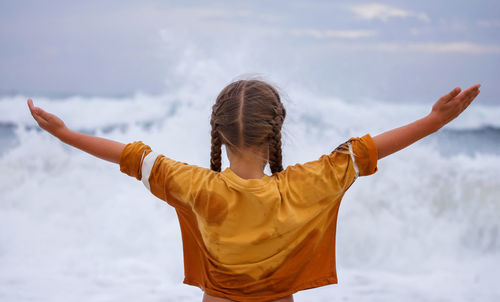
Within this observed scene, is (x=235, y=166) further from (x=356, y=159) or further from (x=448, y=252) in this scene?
(x=448, y=252)

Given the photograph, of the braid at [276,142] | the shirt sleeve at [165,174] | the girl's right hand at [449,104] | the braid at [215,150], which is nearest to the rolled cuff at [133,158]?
the shirt sleeve at [165,174]

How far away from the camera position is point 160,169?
1186mm

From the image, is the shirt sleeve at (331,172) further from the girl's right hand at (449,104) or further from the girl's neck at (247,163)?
the girl's right hand at (449,104)

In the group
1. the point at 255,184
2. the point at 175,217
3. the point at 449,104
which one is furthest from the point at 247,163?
the point at 175,217

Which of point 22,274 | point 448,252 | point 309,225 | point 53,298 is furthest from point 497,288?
point 22,274

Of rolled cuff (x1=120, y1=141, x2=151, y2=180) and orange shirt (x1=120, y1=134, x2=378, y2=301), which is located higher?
rolled cuff (x1=120, y1=141, x2=151, y2=180)

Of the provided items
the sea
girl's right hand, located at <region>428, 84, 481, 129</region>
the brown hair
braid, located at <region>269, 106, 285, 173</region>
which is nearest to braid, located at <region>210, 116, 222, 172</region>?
A: the brown hair

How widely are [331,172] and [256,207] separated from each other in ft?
0.64

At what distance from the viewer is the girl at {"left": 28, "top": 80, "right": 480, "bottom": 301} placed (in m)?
1.16

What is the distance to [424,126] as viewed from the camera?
1.18 m

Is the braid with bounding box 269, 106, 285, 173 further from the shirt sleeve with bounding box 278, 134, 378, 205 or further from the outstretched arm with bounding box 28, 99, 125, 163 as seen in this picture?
the outstretched arm with bounding box 28, 99, 125, 163

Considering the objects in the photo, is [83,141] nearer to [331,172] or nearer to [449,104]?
[331,172]

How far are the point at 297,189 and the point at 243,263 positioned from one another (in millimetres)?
215

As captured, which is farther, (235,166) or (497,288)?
(497,288)
